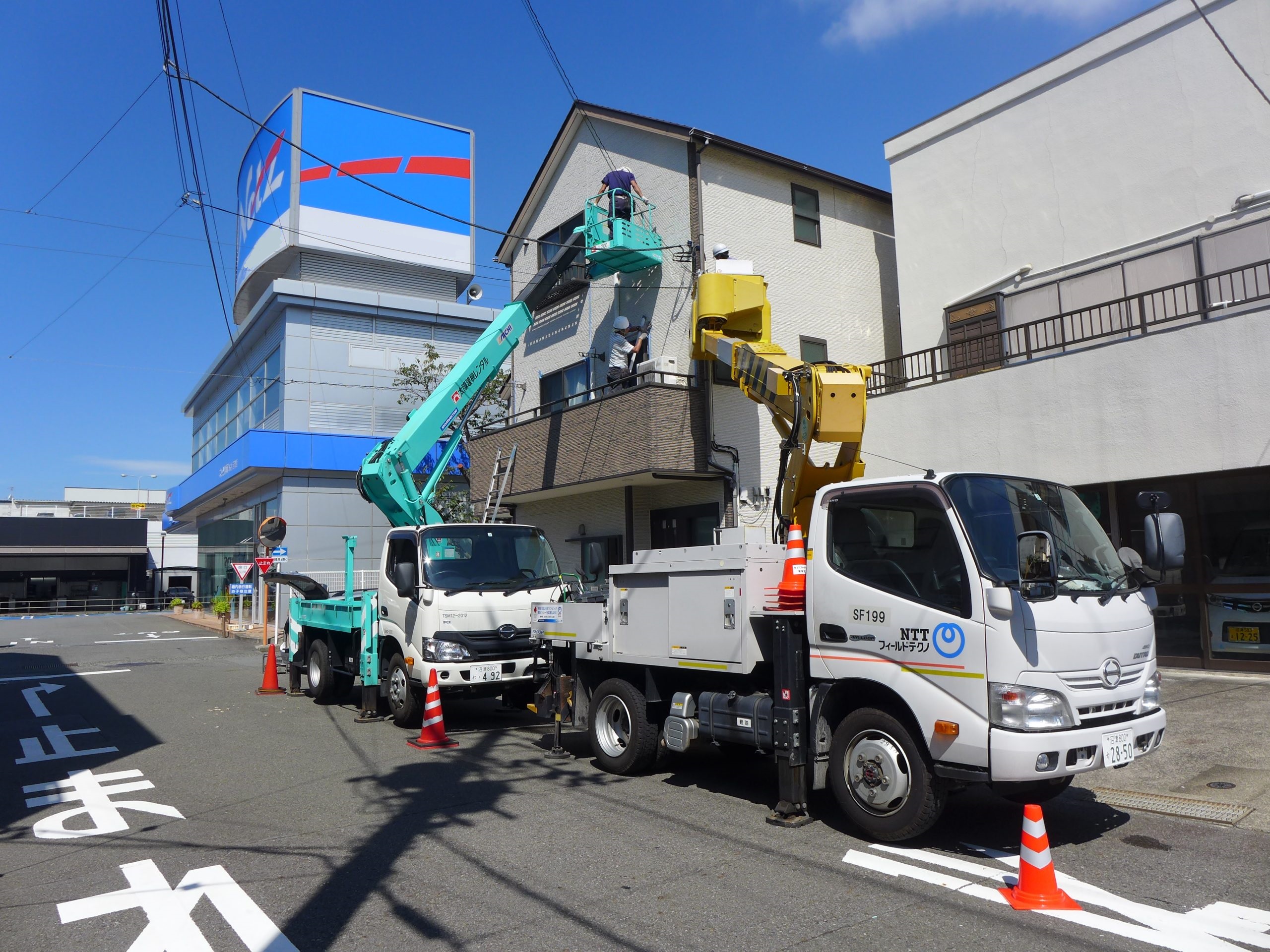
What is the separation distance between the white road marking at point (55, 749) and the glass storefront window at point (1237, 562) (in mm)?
13292

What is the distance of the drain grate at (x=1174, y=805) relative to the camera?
21.6 feet

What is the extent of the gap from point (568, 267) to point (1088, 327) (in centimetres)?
956

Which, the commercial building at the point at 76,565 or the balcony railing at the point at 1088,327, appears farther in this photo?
the commercial building at the point at 76,565

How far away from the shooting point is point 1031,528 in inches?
239

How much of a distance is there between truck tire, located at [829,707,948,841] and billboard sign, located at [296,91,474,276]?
30510 mm

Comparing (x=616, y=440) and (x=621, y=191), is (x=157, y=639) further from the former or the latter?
(x=621, y=191)

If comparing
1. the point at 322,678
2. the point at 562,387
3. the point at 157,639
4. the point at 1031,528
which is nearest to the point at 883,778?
the point at 1031,528

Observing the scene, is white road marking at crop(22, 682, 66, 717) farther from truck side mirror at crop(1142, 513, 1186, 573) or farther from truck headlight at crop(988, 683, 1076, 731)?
truck side mirror at crop(1142, 513, 1186, 573)

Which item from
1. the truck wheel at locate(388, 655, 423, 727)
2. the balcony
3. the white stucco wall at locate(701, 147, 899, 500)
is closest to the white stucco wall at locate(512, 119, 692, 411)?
the white stucco wall at locate(701, 147, 899, 500)

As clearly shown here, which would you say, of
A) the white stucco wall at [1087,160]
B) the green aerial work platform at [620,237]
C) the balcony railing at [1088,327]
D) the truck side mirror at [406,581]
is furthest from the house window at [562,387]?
the truck side mirror at [406,581]

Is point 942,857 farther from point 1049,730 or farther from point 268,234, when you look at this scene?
point 268,234

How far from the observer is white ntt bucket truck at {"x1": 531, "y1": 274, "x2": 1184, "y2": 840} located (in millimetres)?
5547

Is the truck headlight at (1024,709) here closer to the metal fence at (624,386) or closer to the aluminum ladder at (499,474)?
the metal fence at (624,386)

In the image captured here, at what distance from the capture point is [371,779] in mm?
8367
